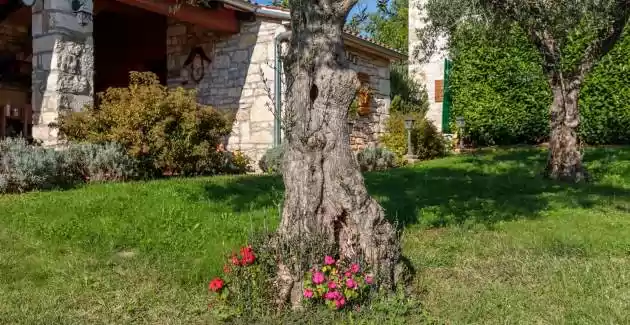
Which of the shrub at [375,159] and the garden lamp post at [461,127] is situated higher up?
the garden lamp post at [461,127]

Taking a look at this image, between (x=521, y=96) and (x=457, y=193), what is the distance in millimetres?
7278

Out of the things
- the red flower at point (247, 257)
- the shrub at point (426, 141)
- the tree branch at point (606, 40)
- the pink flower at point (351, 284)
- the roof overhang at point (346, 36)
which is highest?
the roof overhang at point (346, 36)

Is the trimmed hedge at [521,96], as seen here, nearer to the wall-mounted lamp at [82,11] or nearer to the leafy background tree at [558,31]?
the leafy background tree at [558,31]

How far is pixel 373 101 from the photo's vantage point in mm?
13125

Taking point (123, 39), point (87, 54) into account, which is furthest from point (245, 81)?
point (123, 39)

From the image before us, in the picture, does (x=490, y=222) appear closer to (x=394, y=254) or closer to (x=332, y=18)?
(x=394, y=254)

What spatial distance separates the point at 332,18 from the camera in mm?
3900

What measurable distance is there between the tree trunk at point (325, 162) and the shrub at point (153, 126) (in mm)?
4650

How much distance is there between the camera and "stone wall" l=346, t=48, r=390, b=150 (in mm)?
12516

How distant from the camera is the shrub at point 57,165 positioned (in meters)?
6.48

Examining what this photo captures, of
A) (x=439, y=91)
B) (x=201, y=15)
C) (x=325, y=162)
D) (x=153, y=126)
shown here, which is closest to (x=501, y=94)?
(x=439, y=91)

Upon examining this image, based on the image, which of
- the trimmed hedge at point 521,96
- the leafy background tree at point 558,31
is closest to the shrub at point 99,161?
the leafy background tree at point 558,31

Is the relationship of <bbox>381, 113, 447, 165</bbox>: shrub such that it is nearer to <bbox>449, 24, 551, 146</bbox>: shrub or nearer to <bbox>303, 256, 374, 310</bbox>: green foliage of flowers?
<bbox>449, 24, 551, 146</bbox>: shrub

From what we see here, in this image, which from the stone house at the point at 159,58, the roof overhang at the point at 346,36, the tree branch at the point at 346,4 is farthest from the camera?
the roof overhang at the point at 346,36
